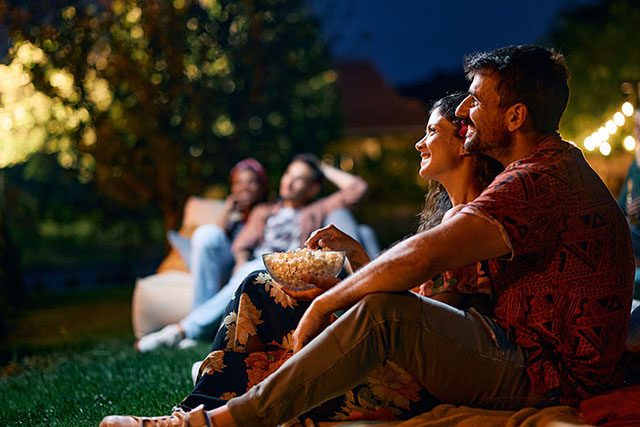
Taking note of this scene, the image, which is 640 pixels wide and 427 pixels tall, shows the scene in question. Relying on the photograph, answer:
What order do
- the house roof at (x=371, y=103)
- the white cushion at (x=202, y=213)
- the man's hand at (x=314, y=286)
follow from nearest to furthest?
the man's hand at (x=314, y=286) < the white cushion at (x=202, y=213) < the house roof at (x=371, y=103)

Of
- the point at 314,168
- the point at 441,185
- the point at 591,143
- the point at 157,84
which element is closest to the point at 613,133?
the point at 591,143

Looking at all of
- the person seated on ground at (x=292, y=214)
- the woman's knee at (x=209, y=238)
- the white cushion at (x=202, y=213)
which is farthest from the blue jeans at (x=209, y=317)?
the white cushion at (x=202, y=213)

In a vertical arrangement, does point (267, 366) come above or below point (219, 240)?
below

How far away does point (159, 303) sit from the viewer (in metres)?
6.66

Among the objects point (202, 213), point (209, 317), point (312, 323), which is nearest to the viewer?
point (312, 323)

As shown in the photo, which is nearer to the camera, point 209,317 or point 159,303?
point 209,317

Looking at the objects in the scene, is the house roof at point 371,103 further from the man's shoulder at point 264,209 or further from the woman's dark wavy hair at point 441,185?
the woman's dark wavy hair at point 441,185

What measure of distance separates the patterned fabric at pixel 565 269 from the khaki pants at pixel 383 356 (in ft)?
0.43

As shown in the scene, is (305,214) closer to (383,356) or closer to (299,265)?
(299,265)

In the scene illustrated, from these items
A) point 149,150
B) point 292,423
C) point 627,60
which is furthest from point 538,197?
point 627,60

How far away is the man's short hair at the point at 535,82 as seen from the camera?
275cm

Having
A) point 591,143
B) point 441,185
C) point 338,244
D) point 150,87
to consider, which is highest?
point 150,87

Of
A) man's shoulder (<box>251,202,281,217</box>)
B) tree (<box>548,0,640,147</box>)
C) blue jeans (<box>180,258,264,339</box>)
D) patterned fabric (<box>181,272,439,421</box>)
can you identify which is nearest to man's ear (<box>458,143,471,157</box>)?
patterned fabric (<box>181,272,439,421</box>)

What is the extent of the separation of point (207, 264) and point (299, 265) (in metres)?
3.61
